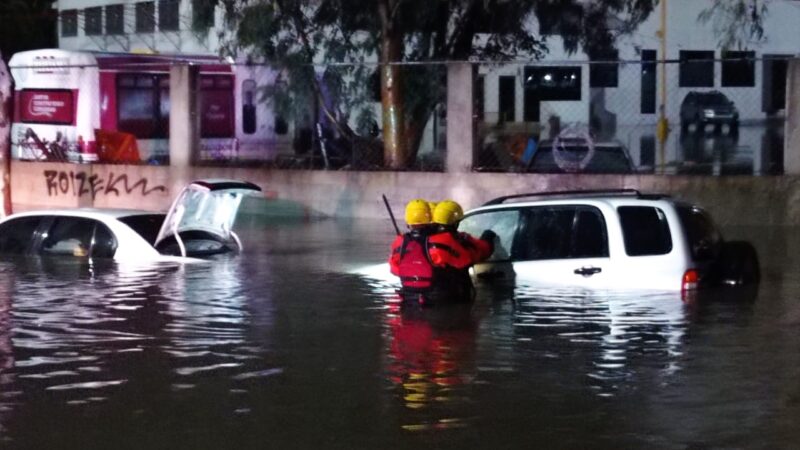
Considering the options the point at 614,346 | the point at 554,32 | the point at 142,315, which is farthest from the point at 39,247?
the point at 554,32

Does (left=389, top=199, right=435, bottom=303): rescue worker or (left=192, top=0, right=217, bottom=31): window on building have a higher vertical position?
(left=192, top=0, right=217, bottom=31): window on building

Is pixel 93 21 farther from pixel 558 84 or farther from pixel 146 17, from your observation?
pixel 558 84

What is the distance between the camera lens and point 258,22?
25.9 metres

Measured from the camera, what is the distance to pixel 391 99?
81.0ft

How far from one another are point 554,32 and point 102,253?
1420cm

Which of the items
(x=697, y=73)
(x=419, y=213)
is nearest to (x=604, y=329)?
(x=419, y=213)

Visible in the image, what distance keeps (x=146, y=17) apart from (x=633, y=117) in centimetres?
1639

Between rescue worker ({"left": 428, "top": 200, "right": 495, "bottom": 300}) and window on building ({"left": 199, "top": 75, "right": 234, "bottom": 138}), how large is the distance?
19.2 meters

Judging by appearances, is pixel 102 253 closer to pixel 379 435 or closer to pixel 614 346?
pixel 614 346

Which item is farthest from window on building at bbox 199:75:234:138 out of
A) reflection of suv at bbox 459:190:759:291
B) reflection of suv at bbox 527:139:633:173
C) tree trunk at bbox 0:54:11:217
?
reflection of suv at bbox 459:190:759:291

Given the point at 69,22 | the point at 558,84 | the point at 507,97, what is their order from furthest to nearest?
the point at 69,22, the point at 558,84, the point at 507,97

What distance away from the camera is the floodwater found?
8250mm

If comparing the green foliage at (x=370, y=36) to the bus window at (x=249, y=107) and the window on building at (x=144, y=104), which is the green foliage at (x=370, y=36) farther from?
the bus window at (x=249, y=107)

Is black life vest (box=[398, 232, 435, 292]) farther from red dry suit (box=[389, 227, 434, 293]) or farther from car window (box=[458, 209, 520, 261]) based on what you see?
car window (box=[458, 209, 520, 261])
